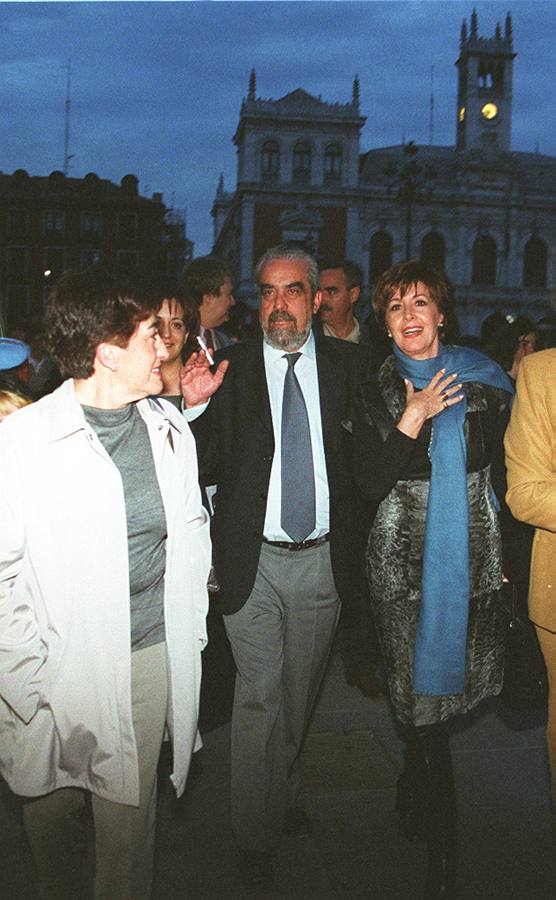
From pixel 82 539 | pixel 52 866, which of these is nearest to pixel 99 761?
pixel 52 866

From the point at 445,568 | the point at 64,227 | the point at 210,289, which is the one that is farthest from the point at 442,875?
the point at 64,227

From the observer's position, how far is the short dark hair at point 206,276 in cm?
583

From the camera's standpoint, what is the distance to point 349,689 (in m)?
5.91

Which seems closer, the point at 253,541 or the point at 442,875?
the point at 442,875

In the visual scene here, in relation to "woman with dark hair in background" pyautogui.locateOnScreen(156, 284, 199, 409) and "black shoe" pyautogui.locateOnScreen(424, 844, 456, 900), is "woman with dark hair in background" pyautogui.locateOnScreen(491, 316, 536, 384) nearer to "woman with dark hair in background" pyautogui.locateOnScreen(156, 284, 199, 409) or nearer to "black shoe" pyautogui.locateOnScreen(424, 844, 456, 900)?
"woman with dark hair in background" pyautogui.locateOnScreen(156, 284, 199, 409)

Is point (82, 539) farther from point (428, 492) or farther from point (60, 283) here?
point (428, 492)

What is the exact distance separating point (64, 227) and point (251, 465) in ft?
180

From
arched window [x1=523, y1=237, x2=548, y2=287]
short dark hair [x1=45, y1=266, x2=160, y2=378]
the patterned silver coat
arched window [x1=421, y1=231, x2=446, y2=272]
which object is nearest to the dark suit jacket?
the patterned silver coat

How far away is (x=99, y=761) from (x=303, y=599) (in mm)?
1197

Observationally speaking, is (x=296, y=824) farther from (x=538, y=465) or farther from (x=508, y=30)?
(x=508, y=30)

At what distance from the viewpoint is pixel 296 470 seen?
146 inches

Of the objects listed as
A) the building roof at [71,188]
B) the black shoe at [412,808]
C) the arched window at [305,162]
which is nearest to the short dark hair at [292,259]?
the black shoe at [412,808]

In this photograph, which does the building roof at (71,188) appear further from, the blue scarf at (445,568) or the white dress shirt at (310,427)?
the blue scarf at (445,568)

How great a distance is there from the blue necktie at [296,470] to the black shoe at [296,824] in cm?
117
